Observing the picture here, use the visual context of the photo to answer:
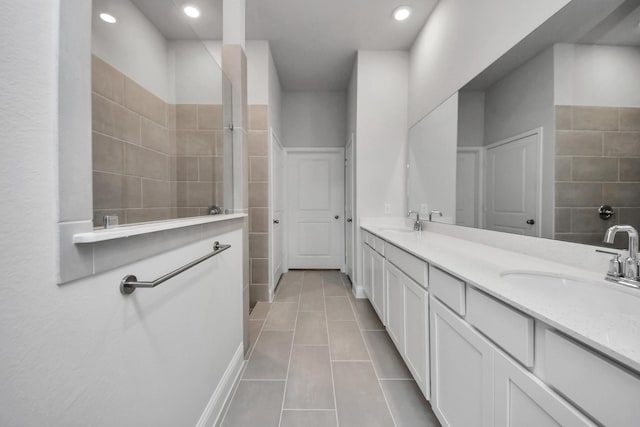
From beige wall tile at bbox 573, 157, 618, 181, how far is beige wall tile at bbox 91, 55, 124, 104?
68.5 inches

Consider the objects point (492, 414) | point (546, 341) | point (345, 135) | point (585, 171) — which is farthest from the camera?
point (345, 135)

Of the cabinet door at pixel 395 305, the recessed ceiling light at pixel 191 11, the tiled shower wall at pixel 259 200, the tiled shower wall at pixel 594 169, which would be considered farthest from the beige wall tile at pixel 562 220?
the recessed ceiling light at pixel 191 11

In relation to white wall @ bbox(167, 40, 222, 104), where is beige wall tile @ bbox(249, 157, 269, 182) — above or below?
below

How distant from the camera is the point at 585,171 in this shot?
107 centimetres

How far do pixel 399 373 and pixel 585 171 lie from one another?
4.85ft

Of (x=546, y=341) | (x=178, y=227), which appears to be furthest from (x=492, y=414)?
(x=178, y=227)

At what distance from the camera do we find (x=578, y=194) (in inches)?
43.0

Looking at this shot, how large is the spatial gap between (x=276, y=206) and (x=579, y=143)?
2.84m

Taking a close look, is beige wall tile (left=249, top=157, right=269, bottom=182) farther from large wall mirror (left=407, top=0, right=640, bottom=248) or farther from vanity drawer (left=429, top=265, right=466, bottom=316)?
vanity drawer (left=429, top=265, right=466, bottom=316)

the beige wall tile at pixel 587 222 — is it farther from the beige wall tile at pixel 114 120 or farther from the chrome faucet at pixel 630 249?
the beige wall tile at pixel 114 120

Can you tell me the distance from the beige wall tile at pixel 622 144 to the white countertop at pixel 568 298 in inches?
17.9

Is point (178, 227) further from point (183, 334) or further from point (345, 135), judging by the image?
point (345, 135)

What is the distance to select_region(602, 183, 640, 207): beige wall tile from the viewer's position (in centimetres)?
92

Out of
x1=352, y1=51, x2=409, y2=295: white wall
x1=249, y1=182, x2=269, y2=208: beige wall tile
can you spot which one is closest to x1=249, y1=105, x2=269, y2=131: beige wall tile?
x1=249, y1=182, x2=269, y2=208: beige wall tile
